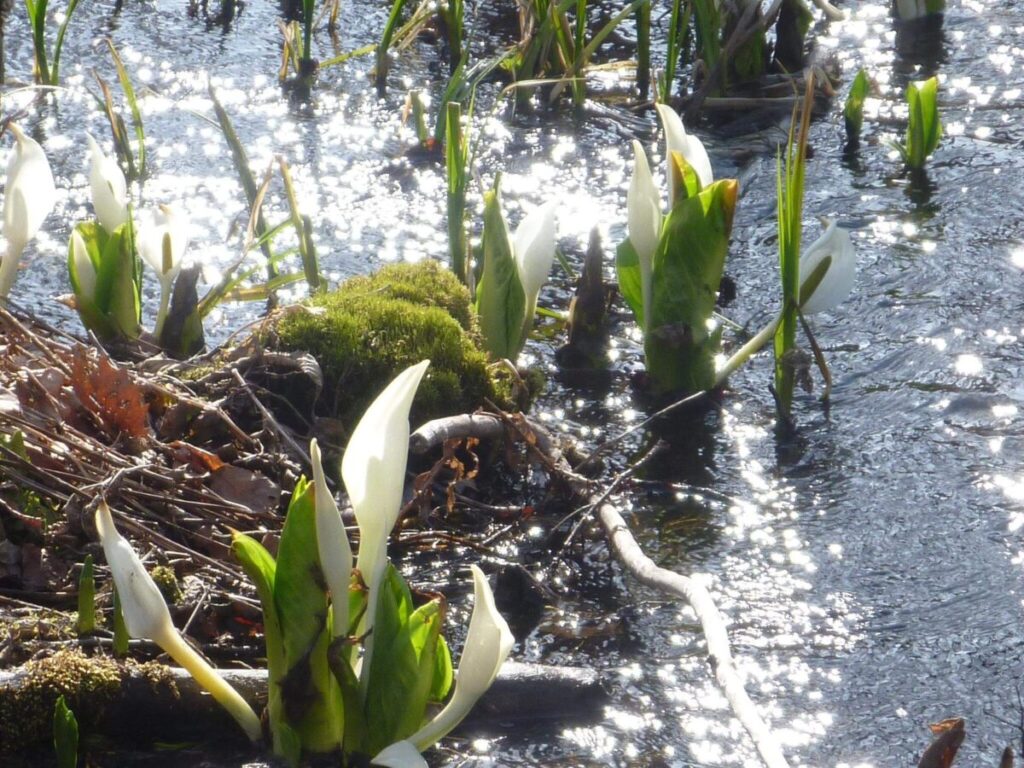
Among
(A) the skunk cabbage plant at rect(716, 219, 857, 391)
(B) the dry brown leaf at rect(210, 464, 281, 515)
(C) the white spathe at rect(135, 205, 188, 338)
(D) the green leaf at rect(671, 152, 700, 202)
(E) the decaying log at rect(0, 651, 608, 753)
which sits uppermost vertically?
(D) the green leaf at rect(671, 152, 700, 202)

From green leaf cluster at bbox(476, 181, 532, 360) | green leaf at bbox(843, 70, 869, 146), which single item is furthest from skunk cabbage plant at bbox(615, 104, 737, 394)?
green leaf at bbox(843, 70, 869, 146)

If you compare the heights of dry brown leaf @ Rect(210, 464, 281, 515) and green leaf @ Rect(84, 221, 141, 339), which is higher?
green leaf @ Rect(84, 221, 141, 339)

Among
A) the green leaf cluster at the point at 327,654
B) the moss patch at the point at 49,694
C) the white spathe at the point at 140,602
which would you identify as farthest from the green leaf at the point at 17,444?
the green leaf cluster at the point at 327,654

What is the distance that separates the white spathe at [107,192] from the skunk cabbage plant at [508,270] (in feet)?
3.40

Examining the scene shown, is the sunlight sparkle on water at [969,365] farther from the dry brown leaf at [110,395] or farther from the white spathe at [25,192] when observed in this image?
the white spathe at [25,192]

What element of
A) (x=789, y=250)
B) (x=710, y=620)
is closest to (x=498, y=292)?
(x=789, y=250)

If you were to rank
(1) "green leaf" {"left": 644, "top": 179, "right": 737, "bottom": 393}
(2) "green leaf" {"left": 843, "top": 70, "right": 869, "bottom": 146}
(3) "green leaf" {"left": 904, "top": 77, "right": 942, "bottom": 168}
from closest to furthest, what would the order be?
(1) "green leaf" {"left": 644, "top": 179, "right": 737, "bottom": 393}
(3) "green leaf" {"left": 904, "top": 77, "right": 942, "bottom": 168}
(2) "green leaf" {"left": 843, "top": 70, "right": 869, "bottom": 146}

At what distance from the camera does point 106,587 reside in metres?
2.61

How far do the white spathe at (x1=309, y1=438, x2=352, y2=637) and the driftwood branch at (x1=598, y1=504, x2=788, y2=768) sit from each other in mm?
657

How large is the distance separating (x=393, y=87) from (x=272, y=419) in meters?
3.49

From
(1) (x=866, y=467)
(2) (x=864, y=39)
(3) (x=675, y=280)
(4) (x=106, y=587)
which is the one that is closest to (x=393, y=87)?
(2) (x=864, y=39)

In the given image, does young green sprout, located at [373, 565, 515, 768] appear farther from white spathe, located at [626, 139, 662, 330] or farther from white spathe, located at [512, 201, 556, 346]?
white spathe, located at [512, 201, 556, 346]

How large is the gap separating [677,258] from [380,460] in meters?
1.84

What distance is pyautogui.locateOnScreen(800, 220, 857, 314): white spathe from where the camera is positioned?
→ 3.39 m
